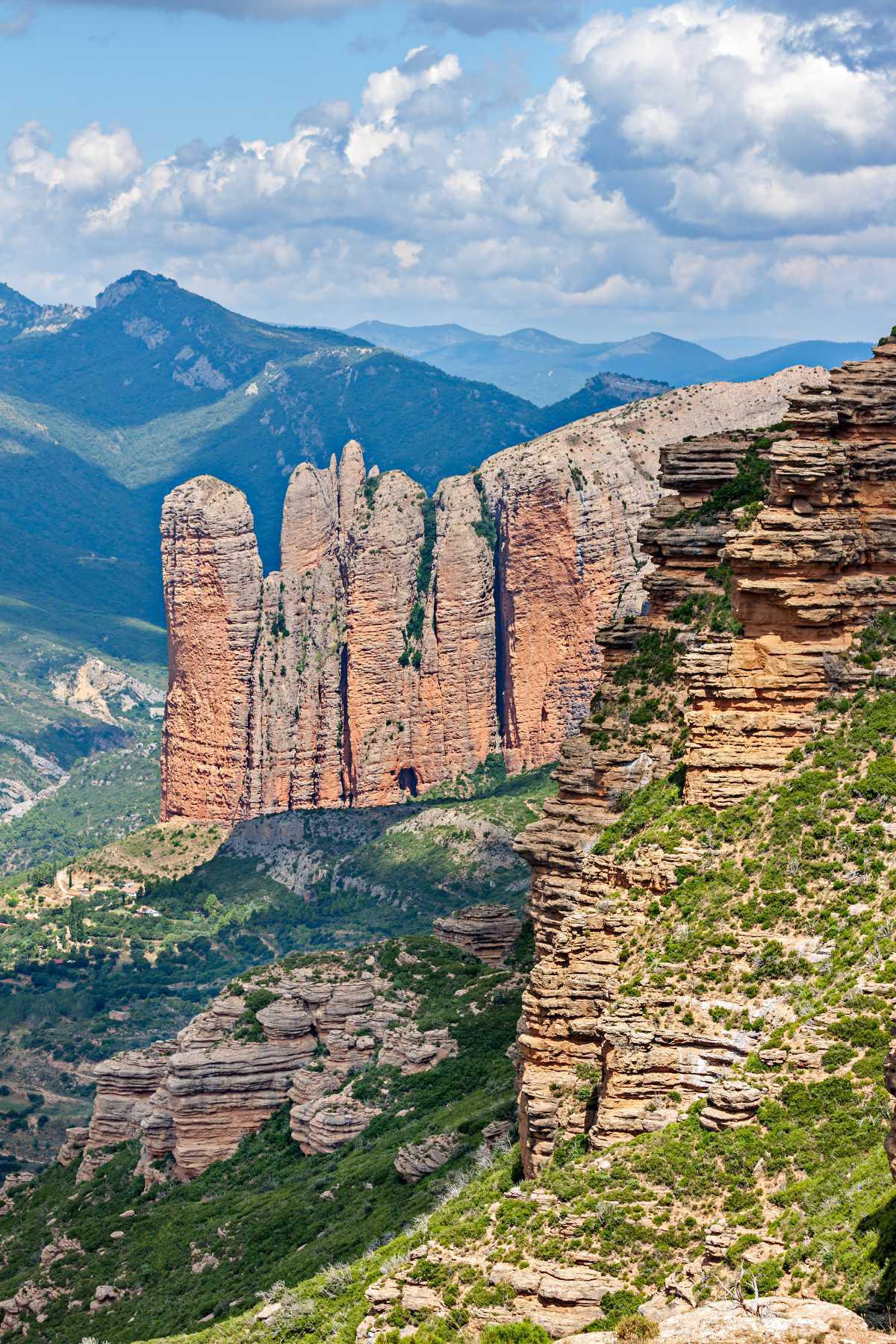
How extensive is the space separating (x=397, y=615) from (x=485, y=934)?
227 ft

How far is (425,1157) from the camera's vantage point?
6325 cm

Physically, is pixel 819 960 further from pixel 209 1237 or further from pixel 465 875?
pixel 465 875

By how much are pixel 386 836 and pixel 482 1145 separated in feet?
301

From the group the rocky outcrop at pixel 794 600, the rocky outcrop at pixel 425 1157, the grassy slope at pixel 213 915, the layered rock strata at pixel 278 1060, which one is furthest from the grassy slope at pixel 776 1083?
the grassy slope at pixel 213 915

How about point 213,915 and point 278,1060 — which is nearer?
point 278,1060

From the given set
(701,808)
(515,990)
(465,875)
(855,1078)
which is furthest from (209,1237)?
(465,875)

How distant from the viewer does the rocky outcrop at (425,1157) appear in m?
62.5

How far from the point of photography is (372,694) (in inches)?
6245

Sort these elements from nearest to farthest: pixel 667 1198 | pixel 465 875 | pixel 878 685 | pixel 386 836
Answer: pixel 667 1198 → pixel 878 685 → pixel 465 875 → pixel 386 836

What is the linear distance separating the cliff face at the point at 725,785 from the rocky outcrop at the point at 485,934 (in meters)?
39.7

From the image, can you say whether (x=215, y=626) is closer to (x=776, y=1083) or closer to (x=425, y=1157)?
(x=425, y=1157)

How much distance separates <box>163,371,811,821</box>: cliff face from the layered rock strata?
218 feet

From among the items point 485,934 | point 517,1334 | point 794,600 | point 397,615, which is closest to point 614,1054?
point 517,1334

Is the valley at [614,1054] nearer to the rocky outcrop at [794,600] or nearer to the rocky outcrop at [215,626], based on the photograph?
the rocky outcrop at [794,600]
